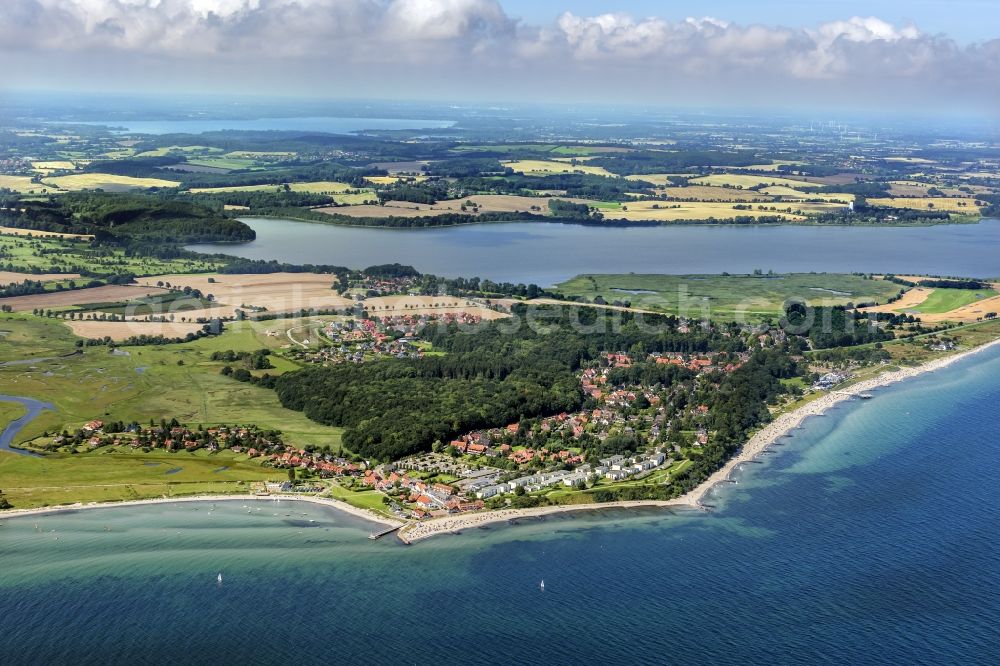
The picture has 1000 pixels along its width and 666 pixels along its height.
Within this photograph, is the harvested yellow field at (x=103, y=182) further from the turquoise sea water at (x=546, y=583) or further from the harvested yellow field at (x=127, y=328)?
the turquoise sea water at (x=546, y=583)

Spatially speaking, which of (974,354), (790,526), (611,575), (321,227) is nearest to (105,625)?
(611,575)

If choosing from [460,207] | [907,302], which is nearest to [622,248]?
[460,207]

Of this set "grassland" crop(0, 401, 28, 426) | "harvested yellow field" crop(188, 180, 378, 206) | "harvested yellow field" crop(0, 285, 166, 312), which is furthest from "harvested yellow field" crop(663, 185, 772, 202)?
"grassland" crop(0, 401, 28, 426)

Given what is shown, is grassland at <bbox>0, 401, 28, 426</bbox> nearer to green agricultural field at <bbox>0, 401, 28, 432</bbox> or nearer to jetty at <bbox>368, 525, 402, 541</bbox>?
green agricultural field at <bbox>0, 401, 28, 432</bbox>

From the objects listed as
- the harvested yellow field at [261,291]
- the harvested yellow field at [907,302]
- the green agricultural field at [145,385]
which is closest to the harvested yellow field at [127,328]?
the green agricultural field at [145,385]

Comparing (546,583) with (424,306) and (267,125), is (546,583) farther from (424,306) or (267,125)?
(267,125)

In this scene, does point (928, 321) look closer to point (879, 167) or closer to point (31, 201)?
point (31, 201)
